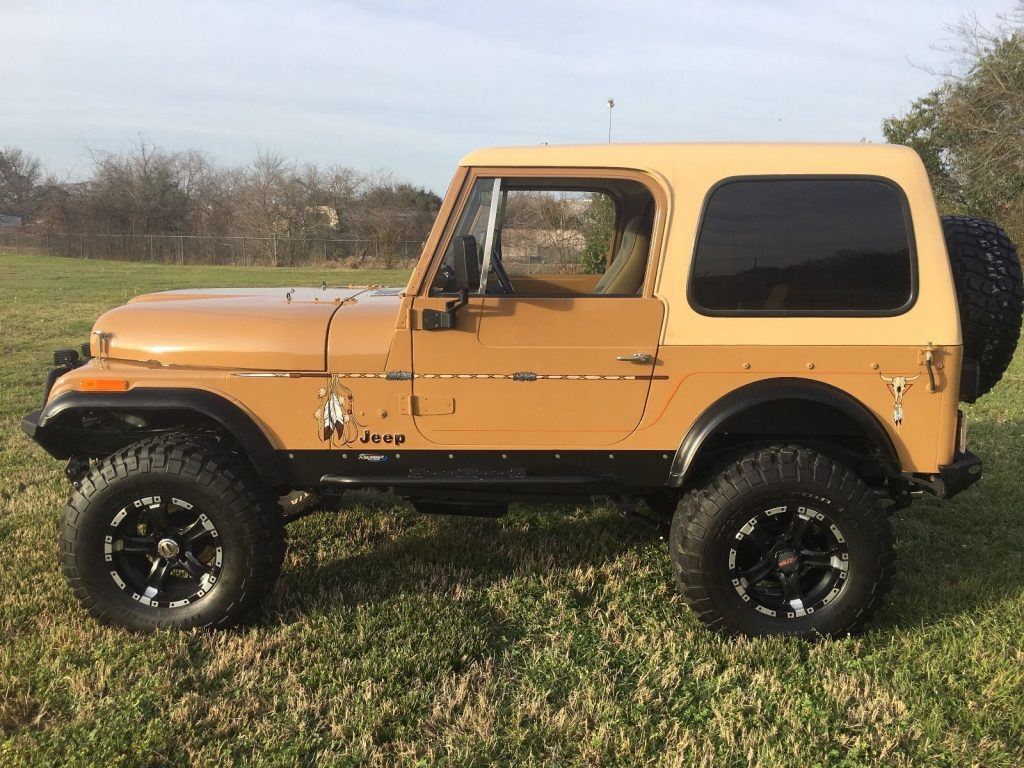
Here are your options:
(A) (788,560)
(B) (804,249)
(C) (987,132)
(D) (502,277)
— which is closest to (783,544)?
(A) (788,560)

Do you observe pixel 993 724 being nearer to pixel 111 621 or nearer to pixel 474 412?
pixel 474 412

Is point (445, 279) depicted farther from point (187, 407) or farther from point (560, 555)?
point (560, 555)

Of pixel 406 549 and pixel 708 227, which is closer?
pixel 708 227

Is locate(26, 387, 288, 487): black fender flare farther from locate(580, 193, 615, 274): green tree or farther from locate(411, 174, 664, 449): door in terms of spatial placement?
locate(580, 193, 615, 274): green tree

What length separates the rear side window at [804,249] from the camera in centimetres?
303

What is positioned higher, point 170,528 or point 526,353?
point 526,353

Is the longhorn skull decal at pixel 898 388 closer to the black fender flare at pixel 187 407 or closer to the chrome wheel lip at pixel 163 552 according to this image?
the black fender flare at pixel 187 407

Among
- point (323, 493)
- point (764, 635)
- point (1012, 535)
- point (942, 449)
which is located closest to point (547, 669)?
point (764, 635)

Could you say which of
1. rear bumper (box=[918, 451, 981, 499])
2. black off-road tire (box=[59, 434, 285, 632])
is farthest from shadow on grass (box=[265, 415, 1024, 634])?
rear bumper (box=[918, 451, 981, 499])

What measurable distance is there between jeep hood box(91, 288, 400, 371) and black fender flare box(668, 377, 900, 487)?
1.38 meters

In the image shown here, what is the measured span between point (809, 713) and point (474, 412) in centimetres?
176

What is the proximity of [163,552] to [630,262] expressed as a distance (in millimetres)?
2469

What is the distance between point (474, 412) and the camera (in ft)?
10.3

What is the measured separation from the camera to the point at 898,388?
3039 mm
